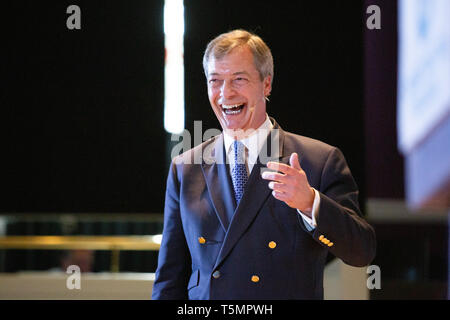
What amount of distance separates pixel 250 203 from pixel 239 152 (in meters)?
0.18

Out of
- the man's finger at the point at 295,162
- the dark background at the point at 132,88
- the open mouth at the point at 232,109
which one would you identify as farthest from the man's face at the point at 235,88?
the dark background at the point at 132,88

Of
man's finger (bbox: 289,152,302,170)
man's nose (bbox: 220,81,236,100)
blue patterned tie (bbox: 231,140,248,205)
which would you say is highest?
man's nose (bbox: 220,81,236,100)

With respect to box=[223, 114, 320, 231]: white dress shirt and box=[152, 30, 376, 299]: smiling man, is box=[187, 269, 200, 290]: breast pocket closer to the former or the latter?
box=[152, 30, 376, 299]: smiling man

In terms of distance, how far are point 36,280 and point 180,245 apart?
158 centimetres

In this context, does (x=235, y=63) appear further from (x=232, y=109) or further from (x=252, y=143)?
(x=252, y=143)

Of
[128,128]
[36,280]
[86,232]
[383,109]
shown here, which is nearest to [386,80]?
[383,109]

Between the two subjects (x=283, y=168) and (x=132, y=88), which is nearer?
(x=283, y=168)

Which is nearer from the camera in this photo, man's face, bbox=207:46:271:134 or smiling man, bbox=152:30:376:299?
smiling man, bbox=152:30:376:299

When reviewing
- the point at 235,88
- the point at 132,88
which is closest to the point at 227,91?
the point at 235,88

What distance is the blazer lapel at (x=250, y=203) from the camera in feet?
5.42

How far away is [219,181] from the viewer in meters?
1.77

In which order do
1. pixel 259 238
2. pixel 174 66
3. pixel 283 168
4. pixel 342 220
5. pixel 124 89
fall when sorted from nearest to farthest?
pixel 283 168, pixel 342 220, pixel 259 238, pixel 174 66, pixel 124 89

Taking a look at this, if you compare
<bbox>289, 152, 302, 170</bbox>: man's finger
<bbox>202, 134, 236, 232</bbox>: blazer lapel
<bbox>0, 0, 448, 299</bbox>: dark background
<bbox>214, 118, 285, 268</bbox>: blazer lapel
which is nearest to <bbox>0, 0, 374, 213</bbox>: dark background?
<bbox>0, 0, 448, 299</bbox>: dark background

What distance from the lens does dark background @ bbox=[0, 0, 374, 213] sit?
8.43 feet
